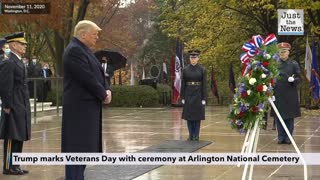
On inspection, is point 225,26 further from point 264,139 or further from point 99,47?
point 264,139

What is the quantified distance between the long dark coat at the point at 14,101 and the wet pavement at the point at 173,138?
0.64 meters

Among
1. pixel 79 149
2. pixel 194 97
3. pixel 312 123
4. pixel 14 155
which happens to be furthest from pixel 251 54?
pixel 312 123

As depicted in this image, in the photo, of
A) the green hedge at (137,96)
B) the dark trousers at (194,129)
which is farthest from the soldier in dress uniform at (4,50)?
the green hedge at (137,96)

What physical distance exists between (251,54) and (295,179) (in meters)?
1.96

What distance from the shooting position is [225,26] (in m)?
29.5

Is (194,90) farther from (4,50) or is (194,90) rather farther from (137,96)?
(137,96)

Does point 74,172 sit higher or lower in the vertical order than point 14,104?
lower

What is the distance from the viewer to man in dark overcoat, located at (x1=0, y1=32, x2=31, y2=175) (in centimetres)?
881

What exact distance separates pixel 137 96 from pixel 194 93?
13538 millimetres

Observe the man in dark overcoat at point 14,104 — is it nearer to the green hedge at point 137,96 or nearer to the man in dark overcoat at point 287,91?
the man in dark overcoat at point 287,91

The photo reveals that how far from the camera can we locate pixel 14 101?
8.91 m

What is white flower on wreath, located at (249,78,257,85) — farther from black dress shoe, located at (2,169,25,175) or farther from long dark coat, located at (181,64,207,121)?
long dark coat, located at (181,64,207,121)

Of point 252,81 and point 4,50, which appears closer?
point 252,81

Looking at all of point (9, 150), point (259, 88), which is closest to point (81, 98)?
point (259, 88)
